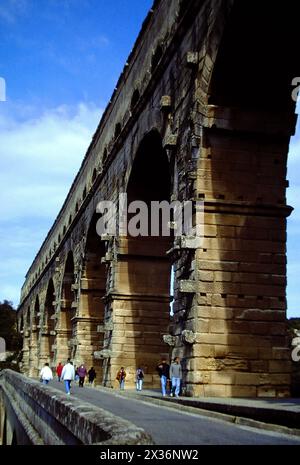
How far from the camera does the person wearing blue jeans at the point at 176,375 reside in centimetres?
1467

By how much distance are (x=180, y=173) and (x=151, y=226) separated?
7876 millimetres

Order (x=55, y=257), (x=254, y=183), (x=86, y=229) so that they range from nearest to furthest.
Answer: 1. (x=254, y=183)
2. (x=86, y=229)
3. (x=55, y=257)

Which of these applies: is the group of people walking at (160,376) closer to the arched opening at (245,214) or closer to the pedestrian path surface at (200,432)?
the arched opening at (245,214)

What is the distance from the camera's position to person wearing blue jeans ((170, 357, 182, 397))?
14672 millimetres

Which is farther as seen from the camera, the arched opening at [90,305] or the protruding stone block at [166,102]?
the arched opening at [90,305]

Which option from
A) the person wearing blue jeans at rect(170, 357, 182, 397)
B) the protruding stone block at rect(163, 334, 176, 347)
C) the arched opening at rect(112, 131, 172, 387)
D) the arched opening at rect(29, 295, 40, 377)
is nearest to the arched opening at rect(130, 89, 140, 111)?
the arched opening at rect(112, 131, 172, 387)

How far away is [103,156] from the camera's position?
2988 cm

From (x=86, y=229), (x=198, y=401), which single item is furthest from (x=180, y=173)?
(x=86, y=229)

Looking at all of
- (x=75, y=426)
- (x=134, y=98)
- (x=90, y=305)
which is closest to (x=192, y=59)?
(x=134, y=98)

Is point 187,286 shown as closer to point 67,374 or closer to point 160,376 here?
point 160,376

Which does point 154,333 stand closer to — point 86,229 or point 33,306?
point 86,229

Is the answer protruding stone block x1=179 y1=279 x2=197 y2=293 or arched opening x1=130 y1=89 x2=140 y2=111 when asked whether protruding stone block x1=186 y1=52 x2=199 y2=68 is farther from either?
arched opening x1=130 y1=89 x2=140 y2=111

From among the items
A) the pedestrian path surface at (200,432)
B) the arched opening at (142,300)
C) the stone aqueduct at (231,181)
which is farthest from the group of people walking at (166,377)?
the pedestrian path surface at (200,432)

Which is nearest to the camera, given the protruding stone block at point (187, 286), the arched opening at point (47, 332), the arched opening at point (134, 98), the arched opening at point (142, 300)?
the protruding stone block at point (187, 286)
